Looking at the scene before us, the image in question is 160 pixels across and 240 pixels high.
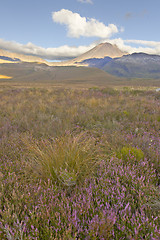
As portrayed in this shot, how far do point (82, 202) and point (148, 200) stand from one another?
2.42 ft

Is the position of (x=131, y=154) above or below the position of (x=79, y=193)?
above

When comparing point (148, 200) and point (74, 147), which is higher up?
point (74, 147)

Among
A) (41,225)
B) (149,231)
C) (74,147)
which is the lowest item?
(41,225)

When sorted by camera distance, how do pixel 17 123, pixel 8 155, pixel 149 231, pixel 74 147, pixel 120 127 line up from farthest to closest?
pixel 17 123 → pixel 120 127 → pixel 8 155 → pixel 74 147 → pixel 149 231

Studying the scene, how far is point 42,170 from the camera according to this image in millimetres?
2295

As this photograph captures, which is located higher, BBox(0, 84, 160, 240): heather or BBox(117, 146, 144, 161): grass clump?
BBox(117, 146, 144, 161): grass clump

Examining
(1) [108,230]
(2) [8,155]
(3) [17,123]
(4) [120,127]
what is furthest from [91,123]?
(1) [108,230]

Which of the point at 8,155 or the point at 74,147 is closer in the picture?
the point at 74,147

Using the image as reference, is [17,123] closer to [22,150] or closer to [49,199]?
[22,150]

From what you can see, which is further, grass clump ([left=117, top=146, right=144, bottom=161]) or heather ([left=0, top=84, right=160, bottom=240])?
grass clump ([left=117, top=146, right=144, bottom=161])

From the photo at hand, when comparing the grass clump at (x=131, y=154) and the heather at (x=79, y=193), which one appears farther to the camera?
the grass clump at (x=131, y=154)

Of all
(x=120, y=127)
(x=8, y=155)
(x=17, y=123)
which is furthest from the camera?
(x=17, y=123)

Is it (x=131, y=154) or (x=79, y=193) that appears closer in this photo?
(x=79, y=193)

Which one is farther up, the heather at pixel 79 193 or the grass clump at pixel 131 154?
the grass clump at pixel 131 154
